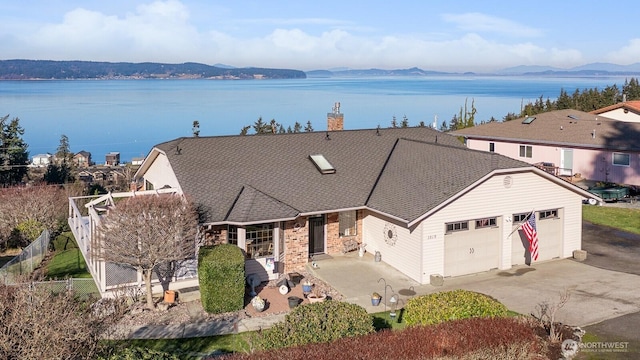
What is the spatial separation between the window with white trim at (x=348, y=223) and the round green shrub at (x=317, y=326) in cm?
1079

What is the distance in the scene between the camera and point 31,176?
48.8 metres

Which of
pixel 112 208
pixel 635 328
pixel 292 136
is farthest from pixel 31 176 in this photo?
pixel 635 328

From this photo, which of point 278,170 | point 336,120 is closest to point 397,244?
point 278,170

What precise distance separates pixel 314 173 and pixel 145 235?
28.1 feet

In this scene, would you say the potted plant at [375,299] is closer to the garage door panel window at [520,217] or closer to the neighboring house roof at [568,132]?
the garage door panel window at [520,217]

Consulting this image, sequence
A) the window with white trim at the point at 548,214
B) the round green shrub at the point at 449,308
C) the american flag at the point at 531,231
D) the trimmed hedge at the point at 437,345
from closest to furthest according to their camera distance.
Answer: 1. the trimmed hedge at the point at 437,345
2. the round green shrub at the point at 449,308
3. the american flag at the point at 531,231
4. the window with white trim at the point at 548,214

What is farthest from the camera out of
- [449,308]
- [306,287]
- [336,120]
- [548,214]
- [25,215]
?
[336,120]

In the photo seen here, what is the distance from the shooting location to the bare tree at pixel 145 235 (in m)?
17.7

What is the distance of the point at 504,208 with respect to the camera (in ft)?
71.9

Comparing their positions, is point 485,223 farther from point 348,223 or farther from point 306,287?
point 306,287

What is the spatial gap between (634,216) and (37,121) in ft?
464

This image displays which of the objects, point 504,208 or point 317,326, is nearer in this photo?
point 317,326

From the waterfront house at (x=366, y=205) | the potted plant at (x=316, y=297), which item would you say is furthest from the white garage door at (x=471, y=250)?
the potted plant at (x=316, y=297)

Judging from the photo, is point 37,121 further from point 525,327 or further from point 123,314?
point 525,327
